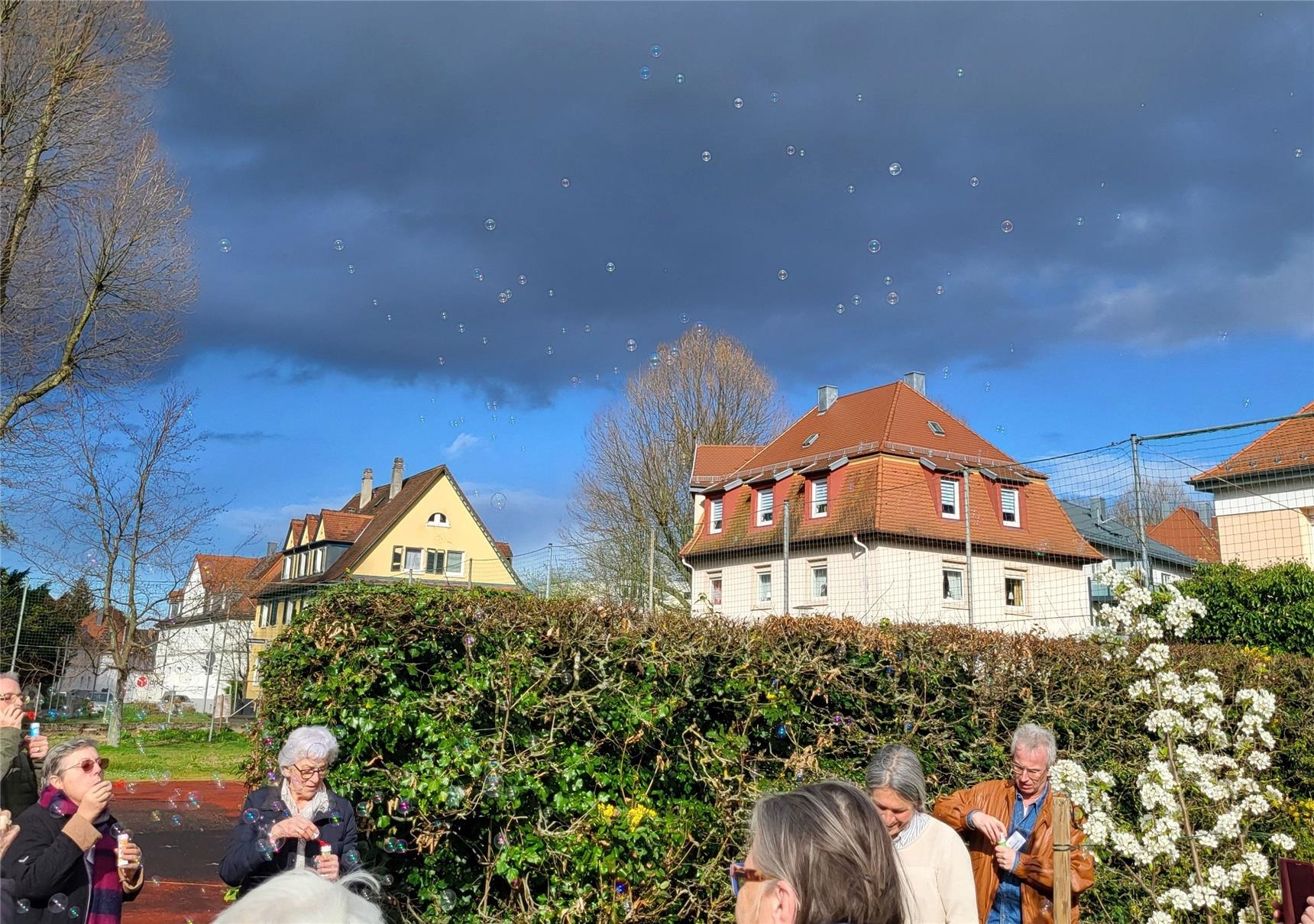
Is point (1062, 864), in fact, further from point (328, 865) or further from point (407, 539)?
point (407, 539)

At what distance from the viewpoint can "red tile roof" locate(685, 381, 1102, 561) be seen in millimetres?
25391

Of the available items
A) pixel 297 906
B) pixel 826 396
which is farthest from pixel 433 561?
pixel 297 906

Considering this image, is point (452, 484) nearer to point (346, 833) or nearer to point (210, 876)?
point (210, 876)

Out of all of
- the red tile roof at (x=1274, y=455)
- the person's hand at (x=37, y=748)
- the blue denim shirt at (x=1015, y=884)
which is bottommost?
the blue denim shirt at (x=1015, y=884)

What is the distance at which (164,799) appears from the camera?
14.0 m

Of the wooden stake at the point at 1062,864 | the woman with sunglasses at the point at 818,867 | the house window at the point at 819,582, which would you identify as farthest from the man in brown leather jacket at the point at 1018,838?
the house window at the point at 819,582

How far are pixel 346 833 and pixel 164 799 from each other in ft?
38.8

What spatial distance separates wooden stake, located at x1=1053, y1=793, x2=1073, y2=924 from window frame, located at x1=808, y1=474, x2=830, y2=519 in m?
23.8

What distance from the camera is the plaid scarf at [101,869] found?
3.79 m

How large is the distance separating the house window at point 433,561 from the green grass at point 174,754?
14799 mm

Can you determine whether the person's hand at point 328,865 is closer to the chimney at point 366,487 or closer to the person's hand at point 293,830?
the person's hand at point 293,830

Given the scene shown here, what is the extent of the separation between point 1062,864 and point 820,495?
2492cm

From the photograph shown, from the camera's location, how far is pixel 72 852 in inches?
141

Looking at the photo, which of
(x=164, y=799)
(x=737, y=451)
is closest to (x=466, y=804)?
(x=164, y=799)
